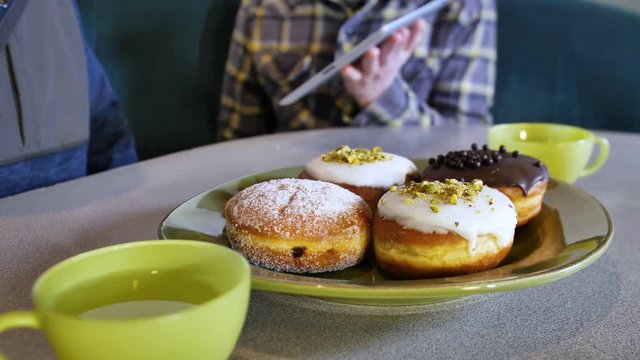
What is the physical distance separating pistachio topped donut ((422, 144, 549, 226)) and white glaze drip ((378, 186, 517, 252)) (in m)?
0.09

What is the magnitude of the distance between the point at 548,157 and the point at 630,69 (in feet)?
3.30

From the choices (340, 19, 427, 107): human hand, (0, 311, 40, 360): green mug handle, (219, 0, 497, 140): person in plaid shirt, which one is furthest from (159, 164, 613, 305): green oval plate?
(219, 0, 497, 140): person in plaid shirt

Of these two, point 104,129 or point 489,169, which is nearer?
point 489,169

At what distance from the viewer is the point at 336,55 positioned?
1524 millimetres

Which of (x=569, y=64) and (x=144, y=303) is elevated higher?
(x=144, y=303)

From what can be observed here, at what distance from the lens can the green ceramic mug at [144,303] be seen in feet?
1.22

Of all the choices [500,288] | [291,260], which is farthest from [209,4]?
[500,288]

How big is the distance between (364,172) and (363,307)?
207mm

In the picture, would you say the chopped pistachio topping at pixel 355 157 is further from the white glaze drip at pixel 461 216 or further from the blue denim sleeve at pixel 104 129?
the blue denim sleeve at pixel 104 129

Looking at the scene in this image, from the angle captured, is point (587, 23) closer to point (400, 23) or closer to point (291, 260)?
point (400, 23)

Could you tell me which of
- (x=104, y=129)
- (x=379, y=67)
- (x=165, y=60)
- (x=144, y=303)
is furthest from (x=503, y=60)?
(x=144, y=303)

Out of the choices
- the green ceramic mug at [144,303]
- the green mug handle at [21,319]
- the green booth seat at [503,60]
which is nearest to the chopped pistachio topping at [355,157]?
the green ceramic mug at [144,303]

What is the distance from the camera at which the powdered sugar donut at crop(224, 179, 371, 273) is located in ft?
1.95

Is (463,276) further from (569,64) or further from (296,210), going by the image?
(569,64)
